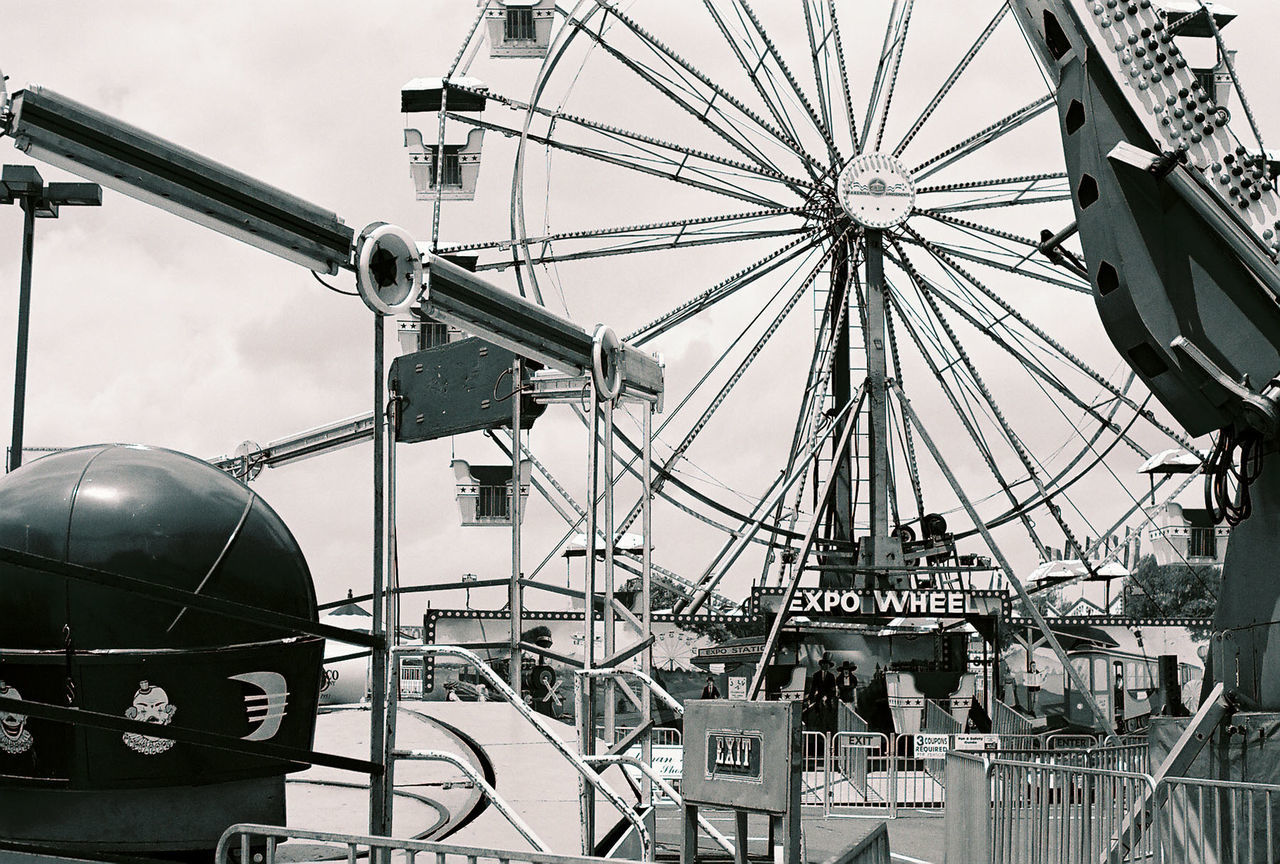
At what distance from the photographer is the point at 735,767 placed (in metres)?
5.94

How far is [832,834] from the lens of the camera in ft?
50.6

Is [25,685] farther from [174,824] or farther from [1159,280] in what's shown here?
[1159,280]

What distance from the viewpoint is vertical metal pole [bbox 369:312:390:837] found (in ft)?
23.4

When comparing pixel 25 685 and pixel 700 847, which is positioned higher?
pixel 25 685

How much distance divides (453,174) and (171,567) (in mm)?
22825

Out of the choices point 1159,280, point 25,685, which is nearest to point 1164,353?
point 1159,280

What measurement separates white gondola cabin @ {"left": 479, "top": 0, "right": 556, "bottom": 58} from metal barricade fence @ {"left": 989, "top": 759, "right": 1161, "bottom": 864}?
20262 millimetres

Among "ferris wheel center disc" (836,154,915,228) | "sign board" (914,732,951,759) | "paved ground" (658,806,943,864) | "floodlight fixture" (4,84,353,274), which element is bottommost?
"paved ground" (658,806,943,864)

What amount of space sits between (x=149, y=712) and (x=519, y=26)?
2341cm

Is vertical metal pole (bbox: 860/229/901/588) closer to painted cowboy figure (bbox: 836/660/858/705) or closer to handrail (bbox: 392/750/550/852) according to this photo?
painted cowboy figure (bbox: 836/660/858/705)

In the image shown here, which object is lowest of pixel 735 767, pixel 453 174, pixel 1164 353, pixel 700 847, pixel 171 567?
pixel 700 847

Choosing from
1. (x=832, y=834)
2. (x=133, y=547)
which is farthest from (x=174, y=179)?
(x=832, y=834)

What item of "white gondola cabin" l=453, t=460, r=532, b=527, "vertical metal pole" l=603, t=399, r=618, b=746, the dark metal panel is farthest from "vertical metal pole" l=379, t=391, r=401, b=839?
"white gondola cabin" l=453, t=460, r=532, b=527

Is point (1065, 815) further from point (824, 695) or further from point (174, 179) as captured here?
point (824, 695)
